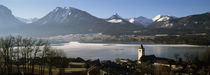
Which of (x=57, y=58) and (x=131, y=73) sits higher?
(x=57, y=58)

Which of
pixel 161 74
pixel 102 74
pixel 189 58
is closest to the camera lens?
pixel 102 74

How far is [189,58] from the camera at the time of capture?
5191 cm

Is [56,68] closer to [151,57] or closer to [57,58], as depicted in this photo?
[57,58]

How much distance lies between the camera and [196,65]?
38.8 metres

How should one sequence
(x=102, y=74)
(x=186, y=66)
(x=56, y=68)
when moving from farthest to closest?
1. (x=186, y=66)
2. (x=56, y=68)
3. (x=102, y=74)

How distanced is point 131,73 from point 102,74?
714 centimetres

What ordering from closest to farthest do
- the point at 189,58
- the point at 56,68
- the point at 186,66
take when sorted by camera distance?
the point at 56,68, the point at 186,66, the point at 189,58

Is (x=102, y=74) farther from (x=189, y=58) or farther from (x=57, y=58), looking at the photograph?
(x=189, y=58)

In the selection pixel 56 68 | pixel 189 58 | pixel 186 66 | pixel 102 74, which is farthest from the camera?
pixel 189 58

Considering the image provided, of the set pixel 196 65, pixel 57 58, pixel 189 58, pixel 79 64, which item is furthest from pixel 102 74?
pixel 189 58

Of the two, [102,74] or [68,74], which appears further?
[68,74]

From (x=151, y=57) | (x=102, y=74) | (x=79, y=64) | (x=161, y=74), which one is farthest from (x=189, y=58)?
(x=102, y=74)

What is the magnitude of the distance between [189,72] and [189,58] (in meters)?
17.7

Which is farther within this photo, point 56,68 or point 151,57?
point 151,57
